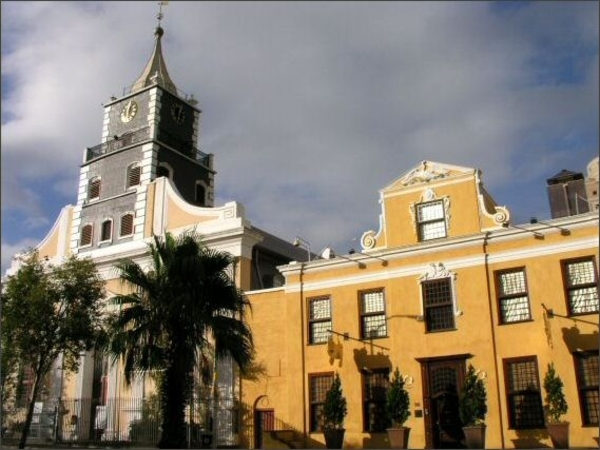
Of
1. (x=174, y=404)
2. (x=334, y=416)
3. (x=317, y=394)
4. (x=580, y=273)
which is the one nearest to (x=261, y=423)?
(x=317, y=394)

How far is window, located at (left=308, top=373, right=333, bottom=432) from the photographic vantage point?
2769 cm

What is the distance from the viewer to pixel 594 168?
61.6 meters

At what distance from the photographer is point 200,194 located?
1702 inches

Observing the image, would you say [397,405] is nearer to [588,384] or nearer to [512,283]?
[512,283]

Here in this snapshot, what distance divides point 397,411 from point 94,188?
1033 inches

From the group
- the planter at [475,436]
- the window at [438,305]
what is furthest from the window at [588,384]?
the window at [438,305]

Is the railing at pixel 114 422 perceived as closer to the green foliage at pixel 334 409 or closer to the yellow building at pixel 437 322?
the yellow building at pixel 437 322

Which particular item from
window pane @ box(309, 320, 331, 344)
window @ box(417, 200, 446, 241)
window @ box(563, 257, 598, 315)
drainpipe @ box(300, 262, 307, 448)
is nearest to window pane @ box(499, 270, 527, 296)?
window @ box(563, 257, 598, 315)

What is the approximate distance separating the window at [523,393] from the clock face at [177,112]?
2764 cm

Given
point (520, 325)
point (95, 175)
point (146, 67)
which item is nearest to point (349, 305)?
point (520, 325)

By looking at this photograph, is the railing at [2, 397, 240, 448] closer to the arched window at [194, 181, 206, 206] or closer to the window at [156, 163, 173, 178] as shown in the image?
the arched window at [194, 181, 206, 206]

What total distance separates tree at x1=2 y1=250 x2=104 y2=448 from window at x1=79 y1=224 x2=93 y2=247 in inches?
401

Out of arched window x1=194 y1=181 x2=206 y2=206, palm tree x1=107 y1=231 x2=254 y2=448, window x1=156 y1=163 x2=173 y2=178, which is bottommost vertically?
palm tree x1=107 y1=231 x2=254 y2=448

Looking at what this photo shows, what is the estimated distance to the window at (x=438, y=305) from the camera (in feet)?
86.0
